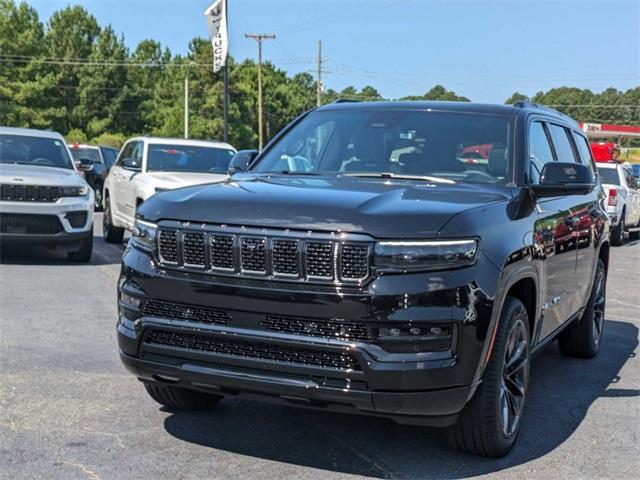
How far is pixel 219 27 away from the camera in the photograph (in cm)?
2241

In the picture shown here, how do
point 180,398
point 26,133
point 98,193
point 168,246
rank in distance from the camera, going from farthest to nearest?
1. point 98,193
2. point 26,133
3. point 180,398
4. point 168,246

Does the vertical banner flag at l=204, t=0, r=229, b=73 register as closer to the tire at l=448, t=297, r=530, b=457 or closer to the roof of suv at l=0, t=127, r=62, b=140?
the roof of suv at l=0, t=127, r=62, b=140

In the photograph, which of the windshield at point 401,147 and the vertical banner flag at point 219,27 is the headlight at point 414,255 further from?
the vertical banner flag at point 219,27

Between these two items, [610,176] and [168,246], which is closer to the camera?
[168,246]

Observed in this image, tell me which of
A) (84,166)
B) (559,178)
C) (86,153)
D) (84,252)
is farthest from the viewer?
(86,153)

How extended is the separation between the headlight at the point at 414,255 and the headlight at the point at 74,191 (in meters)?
8.09

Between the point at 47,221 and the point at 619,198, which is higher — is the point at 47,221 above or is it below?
above

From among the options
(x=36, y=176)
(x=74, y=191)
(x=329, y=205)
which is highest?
(x=329, y=205)

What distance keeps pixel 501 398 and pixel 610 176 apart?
15144 millimetres

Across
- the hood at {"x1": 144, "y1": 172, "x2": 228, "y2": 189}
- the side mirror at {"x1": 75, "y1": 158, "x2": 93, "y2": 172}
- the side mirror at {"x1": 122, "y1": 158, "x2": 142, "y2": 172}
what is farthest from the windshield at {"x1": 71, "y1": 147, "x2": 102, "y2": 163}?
the hood at {"x1": 144, "y1": 172, "x2": 228, "y2": 189}

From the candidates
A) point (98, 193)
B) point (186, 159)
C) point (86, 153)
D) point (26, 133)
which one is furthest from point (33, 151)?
point (86, 153)

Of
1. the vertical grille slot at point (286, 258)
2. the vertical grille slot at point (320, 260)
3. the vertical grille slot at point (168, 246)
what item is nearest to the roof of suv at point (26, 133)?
the vertical grille slot at point (168, 246)

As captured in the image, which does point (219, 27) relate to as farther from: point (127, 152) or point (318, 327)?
point (318, 327)

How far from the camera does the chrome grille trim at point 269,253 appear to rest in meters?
3.54
